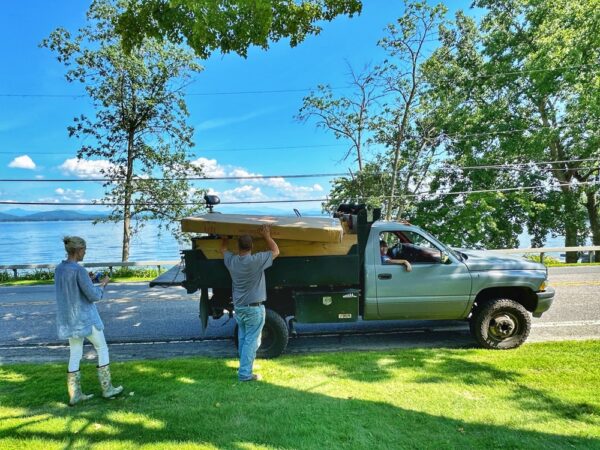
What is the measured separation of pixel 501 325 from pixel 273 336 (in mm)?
3562

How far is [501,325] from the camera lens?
634 centimetres

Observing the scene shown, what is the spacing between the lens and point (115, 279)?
16.9 metres

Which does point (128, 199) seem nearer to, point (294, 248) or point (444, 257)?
point (294, 248)

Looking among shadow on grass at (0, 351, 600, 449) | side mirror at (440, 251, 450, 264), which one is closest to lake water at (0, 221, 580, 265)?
shadow on grass at (0, 351, 600, 449)

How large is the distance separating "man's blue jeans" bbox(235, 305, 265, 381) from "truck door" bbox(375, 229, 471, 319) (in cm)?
211

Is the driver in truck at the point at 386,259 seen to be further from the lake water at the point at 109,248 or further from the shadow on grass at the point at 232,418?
the lake water at the point at 109,248

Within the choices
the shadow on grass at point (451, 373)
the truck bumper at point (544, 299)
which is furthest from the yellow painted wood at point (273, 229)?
the truck bumper at point (544, 299)

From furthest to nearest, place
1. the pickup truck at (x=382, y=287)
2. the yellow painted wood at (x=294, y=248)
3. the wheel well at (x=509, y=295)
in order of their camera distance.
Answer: the wheel well at (x=509, y=295)
the pickup truck at (x=382, y=287)
the yellow painted wood at (x=294, y=248)

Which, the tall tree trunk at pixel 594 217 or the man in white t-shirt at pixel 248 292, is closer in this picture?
→ the man in white t-shirt at pixel 248 292

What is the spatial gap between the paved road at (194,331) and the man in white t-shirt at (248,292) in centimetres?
158

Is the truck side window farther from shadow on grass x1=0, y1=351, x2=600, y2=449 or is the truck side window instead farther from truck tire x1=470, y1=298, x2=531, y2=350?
shadow on grass x1=0, y1=351, x2=600, y2=449

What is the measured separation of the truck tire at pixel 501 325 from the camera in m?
6.31

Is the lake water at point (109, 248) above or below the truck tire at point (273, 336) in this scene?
above

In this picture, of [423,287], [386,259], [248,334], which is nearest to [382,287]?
[386,259]
